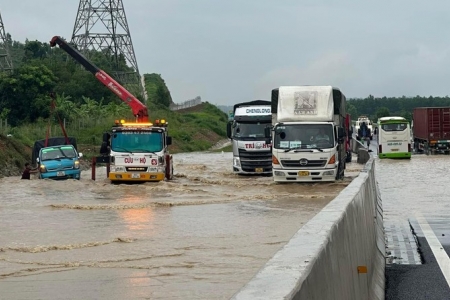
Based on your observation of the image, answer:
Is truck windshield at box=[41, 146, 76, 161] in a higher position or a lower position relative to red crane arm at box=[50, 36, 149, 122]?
lower

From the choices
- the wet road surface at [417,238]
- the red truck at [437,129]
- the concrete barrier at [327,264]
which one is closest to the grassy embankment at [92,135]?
the wet road surface at [417,238]

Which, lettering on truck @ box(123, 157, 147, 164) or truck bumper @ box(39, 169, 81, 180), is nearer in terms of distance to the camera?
lettering on truck @ box(123, 157, 147, 164)

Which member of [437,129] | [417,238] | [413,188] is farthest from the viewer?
[437,129]

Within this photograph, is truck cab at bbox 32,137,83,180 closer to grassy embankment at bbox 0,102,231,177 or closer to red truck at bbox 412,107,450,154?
grassy embankment at bbox 0,102,231,177

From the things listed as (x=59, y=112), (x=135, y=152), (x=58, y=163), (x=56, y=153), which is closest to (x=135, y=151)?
(x=135, y=152)

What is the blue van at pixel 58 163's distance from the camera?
36.1 metres

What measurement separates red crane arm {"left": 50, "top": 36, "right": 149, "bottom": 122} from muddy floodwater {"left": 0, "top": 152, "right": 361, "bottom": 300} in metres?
7.70

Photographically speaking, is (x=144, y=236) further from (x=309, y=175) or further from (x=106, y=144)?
(x=106, y=144)

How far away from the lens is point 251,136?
3619cm

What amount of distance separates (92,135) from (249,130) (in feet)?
104

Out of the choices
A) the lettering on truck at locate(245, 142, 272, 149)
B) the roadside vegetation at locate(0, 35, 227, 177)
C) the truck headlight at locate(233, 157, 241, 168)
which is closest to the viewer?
the lettering on truck at locate(245, 142, 272, 149)

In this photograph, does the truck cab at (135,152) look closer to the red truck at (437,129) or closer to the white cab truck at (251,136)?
the white cab truck at (251,136)

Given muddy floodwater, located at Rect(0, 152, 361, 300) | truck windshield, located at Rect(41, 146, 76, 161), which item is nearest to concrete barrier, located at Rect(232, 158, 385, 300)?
muddy floodwater, located at Rect(0, 152, 361, 300)

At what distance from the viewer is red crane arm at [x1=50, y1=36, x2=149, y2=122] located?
39.8 meters
